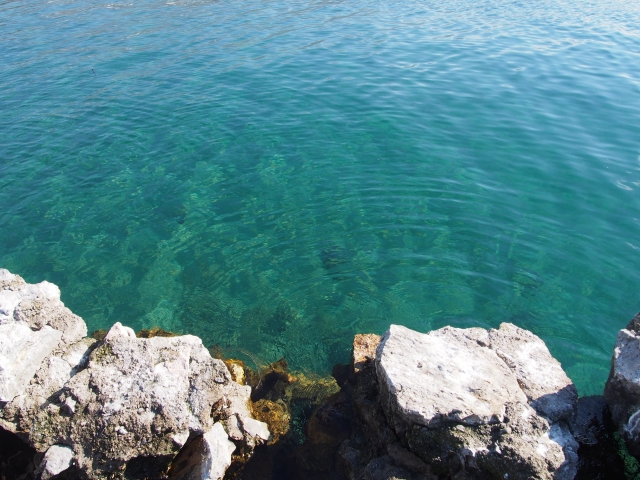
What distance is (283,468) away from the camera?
8.08m

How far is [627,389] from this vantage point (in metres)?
6.05

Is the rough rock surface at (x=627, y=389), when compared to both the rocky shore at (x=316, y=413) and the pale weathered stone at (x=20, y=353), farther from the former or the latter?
the pale weathered stone at (x=20, y=353)

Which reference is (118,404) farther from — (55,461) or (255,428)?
(255,428)

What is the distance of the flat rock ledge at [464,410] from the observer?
595cm

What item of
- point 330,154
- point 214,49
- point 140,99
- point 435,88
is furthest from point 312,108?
point 214,49

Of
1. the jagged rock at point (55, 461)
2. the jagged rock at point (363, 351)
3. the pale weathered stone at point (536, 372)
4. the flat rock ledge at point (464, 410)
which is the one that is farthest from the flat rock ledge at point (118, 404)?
the pale weathered stone at point (536, 372)

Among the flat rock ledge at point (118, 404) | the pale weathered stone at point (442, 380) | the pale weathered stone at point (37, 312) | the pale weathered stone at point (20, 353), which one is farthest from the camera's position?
the pale weathered stone at point (37, 312)

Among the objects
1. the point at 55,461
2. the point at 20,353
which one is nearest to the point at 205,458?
the point at 55,461

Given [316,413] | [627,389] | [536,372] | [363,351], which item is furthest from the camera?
[363,351]

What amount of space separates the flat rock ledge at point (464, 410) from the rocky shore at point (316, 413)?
2 centimetres

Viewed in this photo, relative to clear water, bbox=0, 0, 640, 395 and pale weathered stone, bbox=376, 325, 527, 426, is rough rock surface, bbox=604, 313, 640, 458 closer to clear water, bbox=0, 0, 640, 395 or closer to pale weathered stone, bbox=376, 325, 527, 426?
pale weathered stone, bbox=376, 325, 527, 426

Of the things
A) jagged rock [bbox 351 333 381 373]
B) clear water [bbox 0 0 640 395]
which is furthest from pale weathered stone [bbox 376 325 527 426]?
clear water [bbox 0 0 640 395]

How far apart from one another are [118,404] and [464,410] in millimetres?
4608

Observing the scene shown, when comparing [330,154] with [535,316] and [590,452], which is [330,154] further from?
[590,452]
